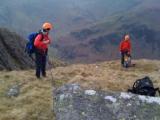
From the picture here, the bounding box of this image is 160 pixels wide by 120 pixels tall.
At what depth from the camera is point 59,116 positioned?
614 inches

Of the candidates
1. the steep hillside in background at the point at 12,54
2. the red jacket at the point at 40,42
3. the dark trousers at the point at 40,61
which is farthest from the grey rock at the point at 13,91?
the steep hillside in background at the point at 12,54

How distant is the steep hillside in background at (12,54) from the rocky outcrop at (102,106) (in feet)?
48.2

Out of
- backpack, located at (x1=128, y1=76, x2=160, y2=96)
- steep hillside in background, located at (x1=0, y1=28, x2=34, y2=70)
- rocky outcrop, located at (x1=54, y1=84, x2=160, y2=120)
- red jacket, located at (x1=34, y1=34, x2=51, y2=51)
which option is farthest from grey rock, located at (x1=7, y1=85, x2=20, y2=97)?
steep hillside in background, located at (x1=0, y1=28, x2=34, y2=70)

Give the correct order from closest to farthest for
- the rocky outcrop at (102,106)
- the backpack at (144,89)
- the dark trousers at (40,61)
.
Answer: the rocky outcrop at (102,106) < the backpack at (144,89) < the dark trousers at (40,61)

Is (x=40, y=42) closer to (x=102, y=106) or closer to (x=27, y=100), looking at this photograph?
(x=27, y=100)

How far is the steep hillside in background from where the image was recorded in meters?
32.6

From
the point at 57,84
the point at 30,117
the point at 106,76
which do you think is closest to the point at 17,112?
the point at 30,117

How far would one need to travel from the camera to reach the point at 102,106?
1571cm

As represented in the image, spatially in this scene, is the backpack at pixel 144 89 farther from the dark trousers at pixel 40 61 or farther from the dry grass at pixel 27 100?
the dark trousers at pixel 40 61

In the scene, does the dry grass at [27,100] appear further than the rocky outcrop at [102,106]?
Yes

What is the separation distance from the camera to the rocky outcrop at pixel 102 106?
15.4m

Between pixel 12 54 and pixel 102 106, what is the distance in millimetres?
21989

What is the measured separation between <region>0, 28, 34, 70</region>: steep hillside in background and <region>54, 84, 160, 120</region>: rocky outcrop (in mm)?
14687

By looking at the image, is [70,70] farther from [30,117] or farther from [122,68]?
[30,117]
